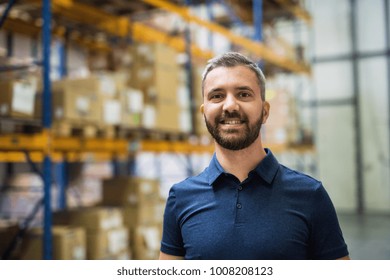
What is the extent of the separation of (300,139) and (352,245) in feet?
13.4

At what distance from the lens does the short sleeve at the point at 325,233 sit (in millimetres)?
1692

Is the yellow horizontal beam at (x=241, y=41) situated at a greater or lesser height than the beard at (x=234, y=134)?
greater

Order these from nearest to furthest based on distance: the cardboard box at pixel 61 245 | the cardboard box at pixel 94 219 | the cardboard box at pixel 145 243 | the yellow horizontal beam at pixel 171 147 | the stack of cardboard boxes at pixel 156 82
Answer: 1. the cardboard box at pixel 61 245
2. the cardboard box at pixel 94 219
3. the cardboard box at pixel 145 243
4. the stack of cardboard boxes at pixel 156 82
5. the yellow horizontal beam at pixel 171 147

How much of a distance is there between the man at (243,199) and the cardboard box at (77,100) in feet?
9.86

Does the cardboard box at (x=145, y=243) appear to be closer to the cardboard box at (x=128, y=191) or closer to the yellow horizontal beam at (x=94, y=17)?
the cardboard box at (x=128, y=191)

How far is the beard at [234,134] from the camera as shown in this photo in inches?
68.7

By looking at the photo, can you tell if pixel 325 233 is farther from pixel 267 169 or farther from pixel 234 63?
pixel 234 63

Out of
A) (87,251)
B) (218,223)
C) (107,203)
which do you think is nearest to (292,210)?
(218,223)

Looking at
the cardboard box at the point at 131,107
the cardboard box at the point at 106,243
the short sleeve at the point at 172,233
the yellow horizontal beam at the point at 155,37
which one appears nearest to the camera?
the short sleeve at the point at 172,233

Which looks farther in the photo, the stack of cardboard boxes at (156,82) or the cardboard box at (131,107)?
the stack of cardboard boxes at (156,82)

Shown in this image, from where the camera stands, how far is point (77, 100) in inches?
187

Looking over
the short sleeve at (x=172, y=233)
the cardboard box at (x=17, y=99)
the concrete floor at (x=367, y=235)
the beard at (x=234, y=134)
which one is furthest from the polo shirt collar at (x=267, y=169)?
the concrete floor at (x=367, y=235)

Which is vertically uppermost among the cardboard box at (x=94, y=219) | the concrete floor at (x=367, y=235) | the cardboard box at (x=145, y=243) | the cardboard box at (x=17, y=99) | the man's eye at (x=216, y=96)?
the cardboard box at (x=17, y=99)

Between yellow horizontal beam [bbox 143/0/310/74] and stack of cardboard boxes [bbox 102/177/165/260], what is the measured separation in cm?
238
